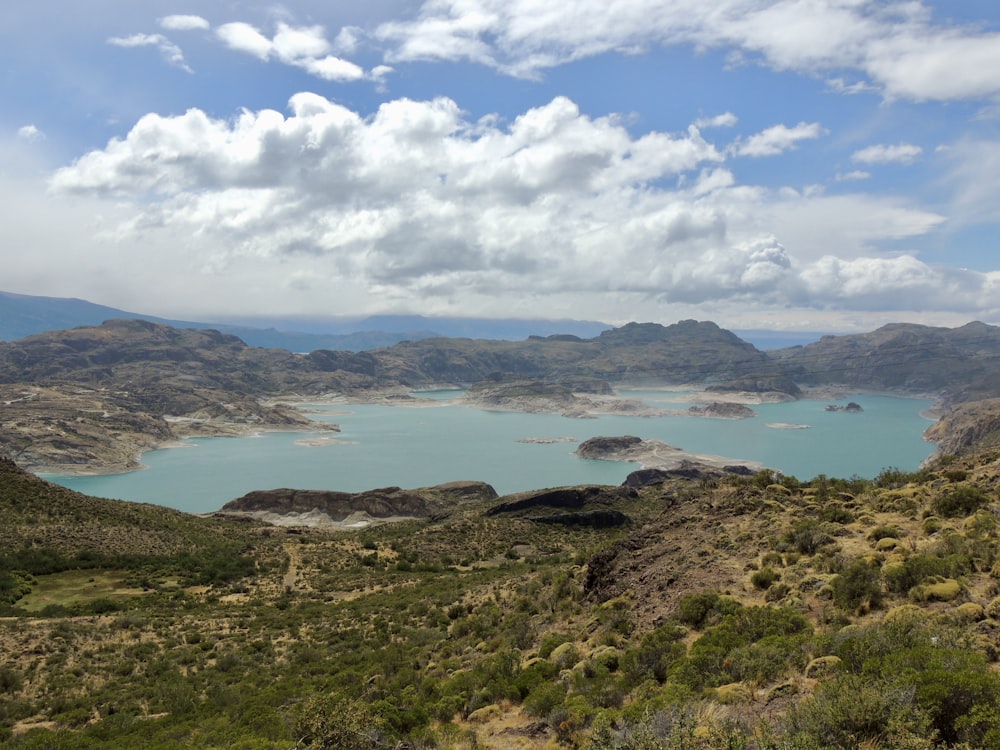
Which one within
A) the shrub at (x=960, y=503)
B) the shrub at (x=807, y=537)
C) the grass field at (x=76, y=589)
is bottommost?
the grass field at (x=76, y=589)

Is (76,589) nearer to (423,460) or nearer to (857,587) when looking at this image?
(857,587)

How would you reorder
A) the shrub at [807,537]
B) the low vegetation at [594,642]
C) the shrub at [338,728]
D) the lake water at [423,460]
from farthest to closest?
the lake water at [423,460] → the shrub at [807,537] → the shrub at [338,728] → the low vegetation at [594,642]

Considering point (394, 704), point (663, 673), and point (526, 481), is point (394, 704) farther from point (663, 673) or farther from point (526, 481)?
point (526, 481)

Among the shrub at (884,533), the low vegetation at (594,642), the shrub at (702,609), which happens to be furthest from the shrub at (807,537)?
the shrub at (702,609)

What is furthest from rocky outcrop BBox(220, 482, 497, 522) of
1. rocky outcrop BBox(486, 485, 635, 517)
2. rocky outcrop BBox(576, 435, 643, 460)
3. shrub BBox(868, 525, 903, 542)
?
rocky outcrop BBox(576, 435, 643, 460)

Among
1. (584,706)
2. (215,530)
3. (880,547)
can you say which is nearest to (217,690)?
(584,706)

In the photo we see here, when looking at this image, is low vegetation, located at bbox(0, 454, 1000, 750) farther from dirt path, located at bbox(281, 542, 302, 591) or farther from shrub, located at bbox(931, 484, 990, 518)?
dirt path, located at bbox(281, 542, 302, 591)

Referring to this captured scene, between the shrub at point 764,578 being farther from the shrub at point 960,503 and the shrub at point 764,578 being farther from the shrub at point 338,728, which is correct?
the shrub at point 338,728

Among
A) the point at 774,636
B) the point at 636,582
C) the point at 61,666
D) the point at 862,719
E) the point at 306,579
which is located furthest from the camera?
the point at 306,579
